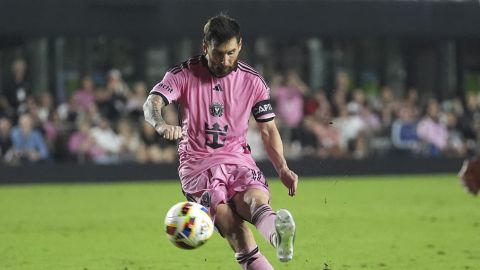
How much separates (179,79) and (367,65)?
59.3ft

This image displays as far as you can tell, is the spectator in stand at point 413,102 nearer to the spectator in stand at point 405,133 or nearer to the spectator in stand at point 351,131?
the spectator in stand at point 405,133

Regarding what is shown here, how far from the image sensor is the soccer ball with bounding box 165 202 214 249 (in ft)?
23.1

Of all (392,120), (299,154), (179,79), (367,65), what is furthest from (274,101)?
(179,79)

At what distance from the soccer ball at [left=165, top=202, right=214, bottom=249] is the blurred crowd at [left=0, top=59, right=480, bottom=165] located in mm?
12608

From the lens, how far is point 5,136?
19.5 meters

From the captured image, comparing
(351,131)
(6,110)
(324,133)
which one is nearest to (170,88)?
(6,110)

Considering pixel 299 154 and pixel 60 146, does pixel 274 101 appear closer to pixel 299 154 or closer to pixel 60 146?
pixel 299 154

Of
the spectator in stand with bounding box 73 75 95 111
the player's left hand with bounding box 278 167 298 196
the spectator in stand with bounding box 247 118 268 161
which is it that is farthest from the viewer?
the spectator in stand with bounding box 247 118 268 161

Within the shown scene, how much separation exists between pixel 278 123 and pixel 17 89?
17.0ft

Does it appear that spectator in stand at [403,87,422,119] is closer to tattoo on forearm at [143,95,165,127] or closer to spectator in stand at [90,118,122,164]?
spectator in stand at [90,118,122,164]

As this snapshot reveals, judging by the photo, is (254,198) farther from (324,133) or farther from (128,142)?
(324,133)

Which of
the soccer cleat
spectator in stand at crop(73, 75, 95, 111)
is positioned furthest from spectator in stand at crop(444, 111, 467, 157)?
the soccer cleat

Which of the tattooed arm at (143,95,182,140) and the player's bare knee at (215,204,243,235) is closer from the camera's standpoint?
the tattooed arm at (143,95,182,140)

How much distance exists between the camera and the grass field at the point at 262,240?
10.2 meters
